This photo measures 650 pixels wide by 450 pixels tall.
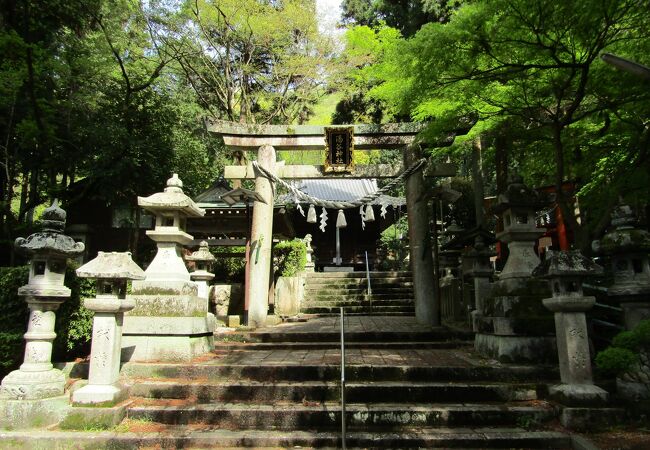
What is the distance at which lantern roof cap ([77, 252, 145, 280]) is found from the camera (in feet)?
16.3

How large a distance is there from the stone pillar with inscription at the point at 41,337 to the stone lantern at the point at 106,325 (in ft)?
0.98

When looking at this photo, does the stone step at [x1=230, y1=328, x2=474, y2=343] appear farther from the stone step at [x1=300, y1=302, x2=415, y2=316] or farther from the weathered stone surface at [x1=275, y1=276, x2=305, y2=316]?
the stone step at [x1=300, y1=302, x2=415, y2=316]

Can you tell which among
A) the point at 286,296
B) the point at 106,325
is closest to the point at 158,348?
the point at 106,325

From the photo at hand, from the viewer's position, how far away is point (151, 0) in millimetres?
16375

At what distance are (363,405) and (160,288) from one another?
3.68 meters

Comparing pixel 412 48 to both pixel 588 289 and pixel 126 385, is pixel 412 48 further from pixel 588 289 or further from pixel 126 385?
pixel 126 385

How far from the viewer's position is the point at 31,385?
455cm

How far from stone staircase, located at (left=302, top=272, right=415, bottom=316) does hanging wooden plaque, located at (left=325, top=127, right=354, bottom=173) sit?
16.6 ft

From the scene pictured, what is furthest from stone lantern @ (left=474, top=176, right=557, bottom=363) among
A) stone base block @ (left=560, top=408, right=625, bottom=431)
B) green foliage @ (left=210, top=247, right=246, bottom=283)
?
green foliage @ (left=210, top=247, right=246, bottom=283)

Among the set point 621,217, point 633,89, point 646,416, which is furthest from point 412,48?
point 646,416

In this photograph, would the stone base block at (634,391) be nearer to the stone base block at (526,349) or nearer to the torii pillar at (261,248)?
the stone base block at (526,349)

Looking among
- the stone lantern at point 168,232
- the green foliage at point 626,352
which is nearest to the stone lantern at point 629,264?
the green foliage at point 626,352

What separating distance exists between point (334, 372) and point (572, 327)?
3068 millimetres

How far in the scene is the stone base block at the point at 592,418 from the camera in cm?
438
